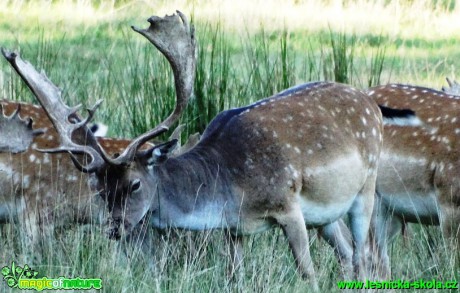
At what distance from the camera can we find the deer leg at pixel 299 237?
6.88 meters

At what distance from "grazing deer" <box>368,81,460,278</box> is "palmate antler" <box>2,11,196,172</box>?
1.33 m

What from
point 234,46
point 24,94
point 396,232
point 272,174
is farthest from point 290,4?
point 272,174

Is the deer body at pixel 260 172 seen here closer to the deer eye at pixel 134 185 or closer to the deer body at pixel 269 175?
the deer body at pixel 269 175

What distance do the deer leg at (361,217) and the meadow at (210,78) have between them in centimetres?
17

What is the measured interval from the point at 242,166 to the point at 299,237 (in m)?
0.46

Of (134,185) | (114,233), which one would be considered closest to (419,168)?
(134,185)

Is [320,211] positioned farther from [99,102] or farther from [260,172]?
[99,102]

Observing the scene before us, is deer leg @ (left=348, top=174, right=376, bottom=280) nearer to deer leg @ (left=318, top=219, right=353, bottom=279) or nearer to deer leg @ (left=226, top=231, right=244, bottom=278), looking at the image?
deer leg @ (left=318, top=219, right=353, bottom=279)

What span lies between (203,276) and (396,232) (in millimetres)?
1554

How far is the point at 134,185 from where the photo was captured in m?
6.78

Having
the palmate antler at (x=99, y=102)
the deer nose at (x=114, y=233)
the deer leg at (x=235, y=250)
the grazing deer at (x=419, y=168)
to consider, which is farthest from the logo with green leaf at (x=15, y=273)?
the grazing deer at (x=419, y=168)

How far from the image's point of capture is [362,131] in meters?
7.38

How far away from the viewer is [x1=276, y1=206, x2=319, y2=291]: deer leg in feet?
22.6

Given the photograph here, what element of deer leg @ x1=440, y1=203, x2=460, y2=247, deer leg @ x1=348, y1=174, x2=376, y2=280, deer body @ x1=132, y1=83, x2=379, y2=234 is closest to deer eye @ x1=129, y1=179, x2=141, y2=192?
deer body @ x1=132, y1=83, x2=379, y2=234
